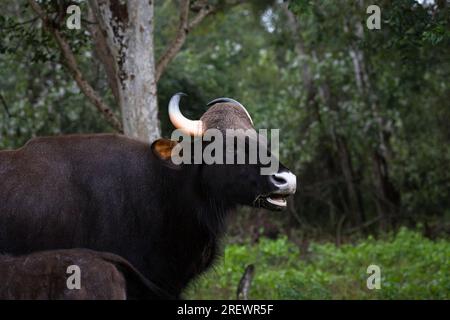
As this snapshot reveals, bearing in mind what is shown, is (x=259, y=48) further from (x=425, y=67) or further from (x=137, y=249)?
(x=137, y=249)

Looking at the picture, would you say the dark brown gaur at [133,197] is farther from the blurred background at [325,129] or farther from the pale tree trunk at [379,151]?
the pale tree trunk at [379,151]

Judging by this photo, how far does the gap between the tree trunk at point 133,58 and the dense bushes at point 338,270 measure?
6.16ft

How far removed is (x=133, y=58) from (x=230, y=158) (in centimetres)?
247

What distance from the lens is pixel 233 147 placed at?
21.6ft

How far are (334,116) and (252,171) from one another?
11.5m

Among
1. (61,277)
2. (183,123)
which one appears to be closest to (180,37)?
(183,123)

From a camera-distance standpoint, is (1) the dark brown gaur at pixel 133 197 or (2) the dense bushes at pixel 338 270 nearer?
(1) the dark brown gaur at pixel 133 197

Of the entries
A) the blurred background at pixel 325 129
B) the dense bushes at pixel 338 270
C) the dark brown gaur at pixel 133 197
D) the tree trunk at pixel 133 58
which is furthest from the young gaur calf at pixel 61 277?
the blurred background at pixel 325 129

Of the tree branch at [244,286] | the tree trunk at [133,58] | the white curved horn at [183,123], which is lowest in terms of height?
the tree branch at [244,286]

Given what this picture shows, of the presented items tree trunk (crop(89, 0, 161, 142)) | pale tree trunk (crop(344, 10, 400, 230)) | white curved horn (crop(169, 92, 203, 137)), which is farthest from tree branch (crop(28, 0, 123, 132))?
pale tree trunk (crop(344, 10, 400, 230))

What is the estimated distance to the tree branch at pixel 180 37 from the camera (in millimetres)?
9125

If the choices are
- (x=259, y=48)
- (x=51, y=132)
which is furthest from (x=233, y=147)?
(x=259, y=48)

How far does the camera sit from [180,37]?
9297mm

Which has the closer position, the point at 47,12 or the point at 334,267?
the point at 47,12
